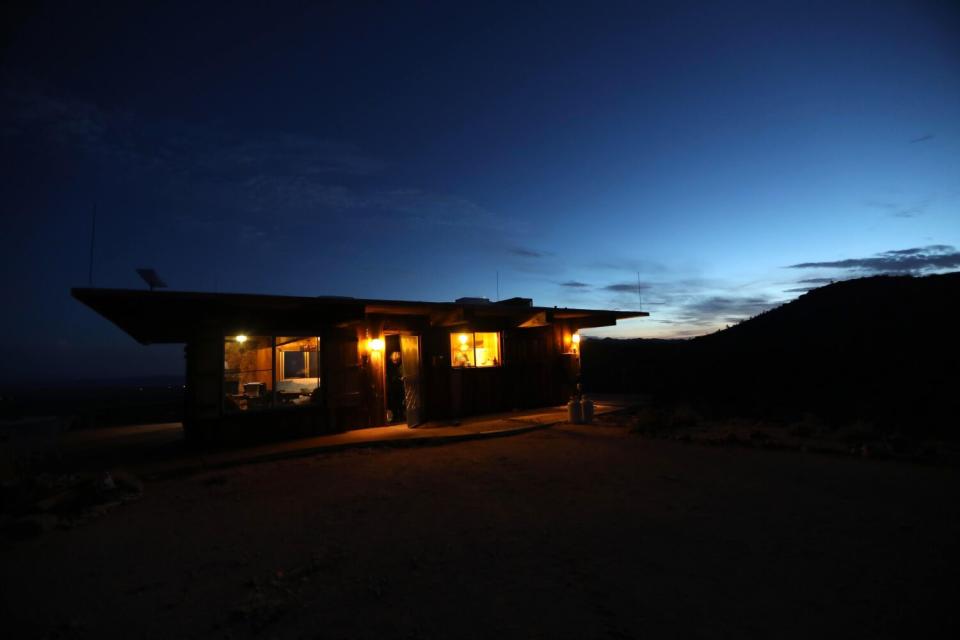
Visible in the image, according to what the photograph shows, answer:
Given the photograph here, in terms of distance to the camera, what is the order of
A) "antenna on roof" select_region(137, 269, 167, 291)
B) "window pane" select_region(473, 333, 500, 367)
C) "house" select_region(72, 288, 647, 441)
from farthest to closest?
"window pane" select_region(473, 333, 500, 367), "house" select_region(72, 288, 647, 441), "antenna on roof" select_region(137, 269, 167, 291)

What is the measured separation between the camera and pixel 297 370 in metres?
10.8

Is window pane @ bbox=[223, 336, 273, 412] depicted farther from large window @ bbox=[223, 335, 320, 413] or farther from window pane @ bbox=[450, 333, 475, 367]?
→ window pane @ bbox=[450, 333, 475, 367]

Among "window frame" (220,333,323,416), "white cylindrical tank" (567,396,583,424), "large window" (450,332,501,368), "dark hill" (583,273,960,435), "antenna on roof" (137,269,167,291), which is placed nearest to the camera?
"antenna on roof" (137,269,167,291)

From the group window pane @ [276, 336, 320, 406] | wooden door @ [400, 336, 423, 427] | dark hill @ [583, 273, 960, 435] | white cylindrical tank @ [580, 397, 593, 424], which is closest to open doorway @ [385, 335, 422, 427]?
wooden door @ [400, 336, 423, 427]

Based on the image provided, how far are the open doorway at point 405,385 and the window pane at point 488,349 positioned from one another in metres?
2.02

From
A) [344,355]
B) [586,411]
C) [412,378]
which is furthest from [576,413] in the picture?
[344,355]

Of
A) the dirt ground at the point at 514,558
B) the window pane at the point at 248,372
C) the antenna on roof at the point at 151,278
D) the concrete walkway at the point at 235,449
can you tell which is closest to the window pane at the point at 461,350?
the concrete walkway at the point at 235,449

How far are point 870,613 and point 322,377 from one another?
8.77 m

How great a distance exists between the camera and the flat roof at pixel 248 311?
708 centimetres

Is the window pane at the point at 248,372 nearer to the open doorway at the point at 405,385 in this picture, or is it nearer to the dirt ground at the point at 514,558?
the dirt ground at the point at 514,558

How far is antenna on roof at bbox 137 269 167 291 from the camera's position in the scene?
271 inches

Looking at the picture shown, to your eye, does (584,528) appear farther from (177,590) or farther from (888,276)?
(888,276)

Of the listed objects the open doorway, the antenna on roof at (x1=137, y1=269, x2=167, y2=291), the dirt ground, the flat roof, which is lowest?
the dirt ground

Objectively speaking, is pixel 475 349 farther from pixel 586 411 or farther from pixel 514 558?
pixel 514 558
